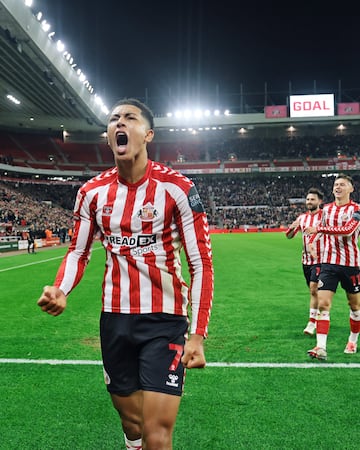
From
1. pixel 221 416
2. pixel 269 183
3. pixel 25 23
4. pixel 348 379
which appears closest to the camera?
pixel 221 416

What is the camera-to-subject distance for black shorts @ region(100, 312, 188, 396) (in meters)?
2.25

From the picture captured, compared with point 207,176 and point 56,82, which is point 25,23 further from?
point 207,176

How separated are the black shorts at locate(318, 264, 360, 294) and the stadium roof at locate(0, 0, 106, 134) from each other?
20922 mm

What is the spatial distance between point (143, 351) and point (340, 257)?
419cm

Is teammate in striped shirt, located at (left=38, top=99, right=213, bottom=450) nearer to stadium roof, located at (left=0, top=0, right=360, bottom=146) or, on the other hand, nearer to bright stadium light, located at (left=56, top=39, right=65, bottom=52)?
stadium roof, located at (left=0, top=0, right=360, bottom=146)

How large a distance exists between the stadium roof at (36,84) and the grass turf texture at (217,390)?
19.5m

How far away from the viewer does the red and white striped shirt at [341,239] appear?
5699mm

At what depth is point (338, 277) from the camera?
579cm

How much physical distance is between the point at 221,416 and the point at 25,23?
24.5 meters

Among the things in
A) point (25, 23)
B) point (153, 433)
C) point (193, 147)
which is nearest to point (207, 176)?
point (193, 147)

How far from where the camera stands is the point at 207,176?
6084 cm

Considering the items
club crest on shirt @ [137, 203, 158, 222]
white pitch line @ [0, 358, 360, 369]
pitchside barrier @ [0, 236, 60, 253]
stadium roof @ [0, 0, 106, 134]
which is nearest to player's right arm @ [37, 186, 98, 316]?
club crest on shirt @ [137, 203, 158, 222]

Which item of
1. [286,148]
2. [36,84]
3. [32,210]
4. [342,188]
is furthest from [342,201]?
[286,148]

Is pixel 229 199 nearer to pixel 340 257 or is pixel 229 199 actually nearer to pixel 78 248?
pixel 340 257
